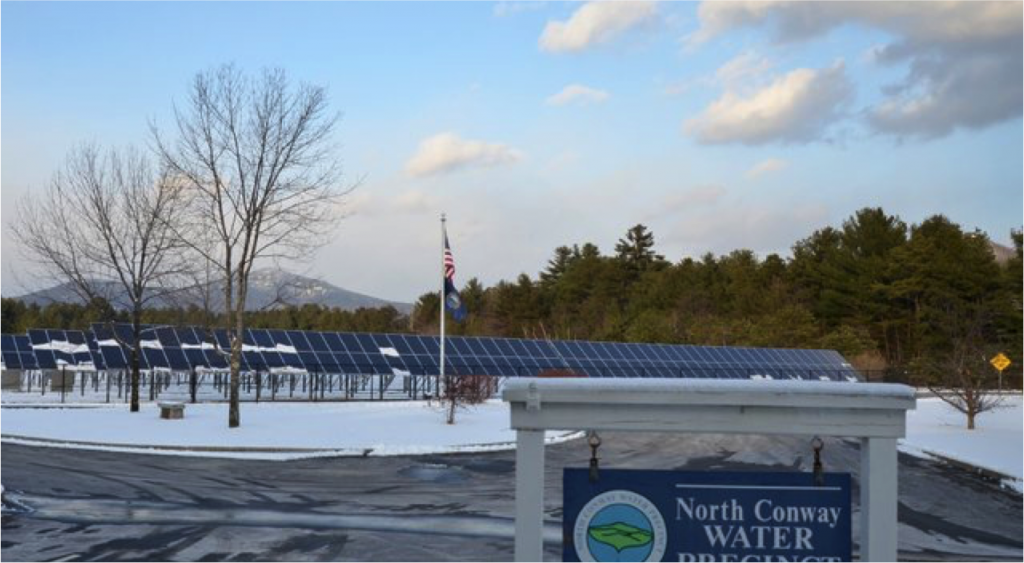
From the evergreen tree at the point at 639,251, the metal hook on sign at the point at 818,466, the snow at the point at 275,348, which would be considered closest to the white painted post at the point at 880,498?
the metal hook on sign at the point at 818,466

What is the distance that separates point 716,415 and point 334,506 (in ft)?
32.7

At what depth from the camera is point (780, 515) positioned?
548 cm

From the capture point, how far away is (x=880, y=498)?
550cm

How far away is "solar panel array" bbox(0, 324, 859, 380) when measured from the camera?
4019 centimetres

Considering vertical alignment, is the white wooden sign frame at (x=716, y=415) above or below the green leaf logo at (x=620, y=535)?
above

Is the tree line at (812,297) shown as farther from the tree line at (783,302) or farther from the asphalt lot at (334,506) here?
the asphalt lot at (334,506)

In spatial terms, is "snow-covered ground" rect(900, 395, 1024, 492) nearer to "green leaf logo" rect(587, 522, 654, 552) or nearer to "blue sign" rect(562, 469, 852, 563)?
"blue sign" rect(562, 469, 852, 563)

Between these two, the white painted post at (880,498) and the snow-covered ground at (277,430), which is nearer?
the white painted post at (880,498)

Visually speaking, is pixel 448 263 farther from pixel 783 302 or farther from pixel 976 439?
pixel 783 302

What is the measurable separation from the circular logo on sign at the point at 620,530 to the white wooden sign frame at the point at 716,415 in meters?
0.27

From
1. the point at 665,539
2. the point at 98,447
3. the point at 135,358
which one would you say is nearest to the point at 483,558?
the point at 665,539

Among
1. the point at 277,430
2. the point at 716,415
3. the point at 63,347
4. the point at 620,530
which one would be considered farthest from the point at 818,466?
the point at 63,347

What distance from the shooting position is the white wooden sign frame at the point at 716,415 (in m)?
5.48

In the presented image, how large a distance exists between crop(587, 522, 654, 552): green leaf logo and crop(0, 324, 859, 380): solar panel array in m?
30.5
